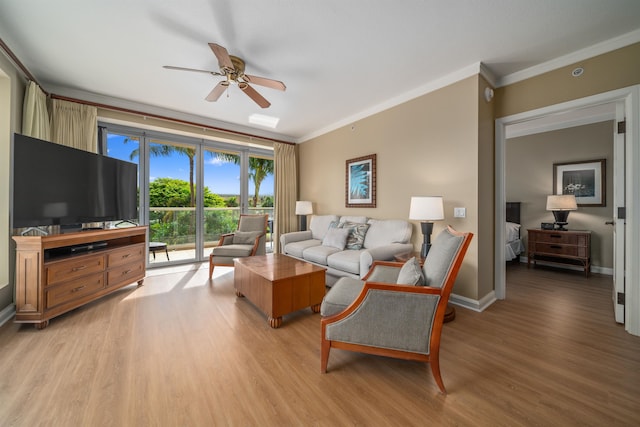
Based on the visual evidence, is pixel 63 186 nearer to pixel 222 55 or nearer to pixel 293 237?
pixel 222 55

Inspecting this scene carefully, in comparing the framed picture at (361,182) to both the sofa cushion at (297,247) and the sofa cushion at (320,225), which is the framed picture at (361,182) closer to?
the sofa cushion at (320,225)

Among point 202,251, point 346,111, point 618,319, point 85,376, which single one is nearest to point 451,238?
point 618,319

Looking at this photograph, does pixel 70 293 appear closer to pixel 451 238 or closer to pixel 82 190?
pixel 82 190

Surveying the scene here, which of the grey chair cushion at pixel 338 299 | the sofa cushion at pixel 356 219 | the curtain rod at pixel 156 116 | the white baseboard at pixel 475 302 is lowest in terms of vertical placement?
the white baseboard at pixel 475 302

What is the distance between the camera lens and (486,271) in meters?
2.73

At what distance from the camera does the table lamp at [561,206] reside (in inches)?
155

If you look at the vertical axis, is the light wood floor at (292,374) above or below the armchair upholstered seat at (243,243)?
below

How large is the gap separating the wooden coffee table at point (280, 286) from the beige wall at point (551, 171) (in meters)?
4.62

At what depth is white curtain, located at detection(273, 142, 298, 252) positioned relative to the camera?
16.7 ft

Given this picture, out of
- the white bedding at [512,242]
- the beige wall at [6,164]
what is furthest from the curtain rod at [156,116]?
the white bedding at [512,242]

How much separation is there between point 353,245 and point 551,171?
4.08 metres

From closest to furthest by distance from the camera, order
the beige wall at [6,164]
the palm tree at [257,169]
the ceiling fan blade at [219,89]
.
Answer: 1. the beige wall at [6,164]
2. the ceiling fan blade at [219,89]
3. the palm tree at [257,169]

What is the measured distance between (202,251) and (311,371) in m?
3.76

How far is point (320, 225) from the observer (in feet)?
14.5
